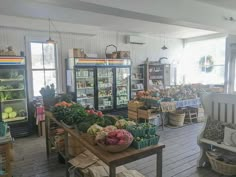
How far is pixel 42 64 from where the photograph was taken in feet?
19.2

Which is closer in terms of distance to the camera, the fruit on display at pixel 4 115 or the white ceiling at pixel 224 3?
the white ceiling at pixel 224 3

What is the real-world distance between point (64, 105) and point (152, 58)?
5.54 meters

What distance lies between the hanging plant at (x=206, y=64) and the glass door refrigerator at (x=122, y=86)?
3.41m

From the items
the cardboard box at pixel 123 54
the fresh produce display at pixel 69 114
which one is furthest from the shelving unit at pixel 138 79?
the fresh produce display at pixel 69 114

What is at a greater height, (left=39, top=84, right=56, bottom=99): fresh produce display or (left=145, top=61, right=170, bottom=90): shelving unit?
(left=145, top=61, right=170, bottom=90): shelving unit

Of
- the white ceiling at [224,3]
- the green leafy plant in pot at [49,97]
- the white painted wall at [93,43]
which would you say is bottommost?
the green leafy plant in pot at [49,97]

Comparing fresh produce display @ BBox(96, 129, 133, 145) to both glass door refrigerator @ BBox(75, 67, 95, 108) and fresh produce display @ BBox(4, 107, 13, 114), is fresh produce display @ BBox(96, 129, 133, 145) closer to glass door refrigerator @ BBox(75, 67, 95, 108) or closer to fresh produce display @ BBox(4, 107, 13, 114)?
fresh produce display @ BBox(4, 107, 13, 114)

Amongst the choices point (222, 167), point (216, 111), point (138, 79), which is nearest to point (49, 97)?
point (216, 111)

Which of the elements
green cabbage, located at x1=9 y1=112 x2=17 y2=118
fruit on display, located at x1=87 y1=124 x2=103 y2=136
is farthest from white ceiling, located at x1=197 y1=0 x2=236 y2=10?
green cabbage, located at x1=9 y1=112 x2=17 y2=118

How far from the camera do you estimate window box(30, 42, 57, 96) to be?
571cm

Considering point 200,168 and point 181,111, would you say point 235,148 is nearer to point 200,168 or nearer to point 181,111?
point 200,168

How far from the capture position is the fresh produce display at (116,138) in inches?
68.5

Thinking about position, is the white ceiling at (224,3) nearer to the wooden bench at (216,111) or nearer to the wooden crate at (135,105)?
the wooden bench at (216,111)

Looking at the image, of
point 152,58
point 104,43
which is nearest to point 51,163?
point 104,43
